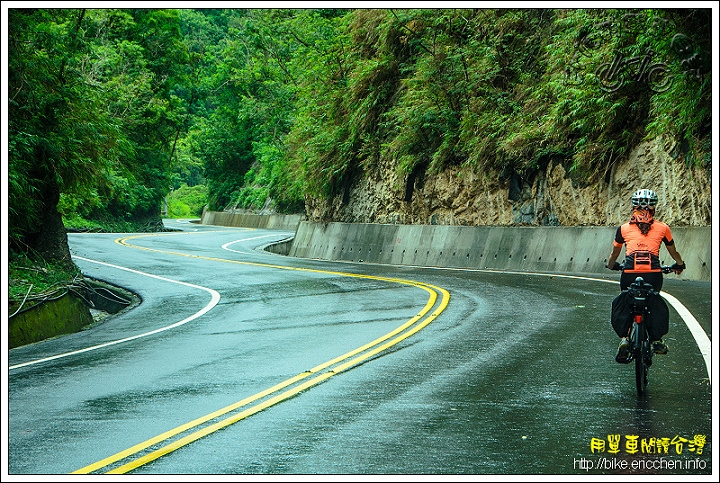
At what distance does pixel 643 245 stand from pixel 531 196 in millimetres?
16780

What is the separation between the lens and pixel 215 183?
78938 millimetres

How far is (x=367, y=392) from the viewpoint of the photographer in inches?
334

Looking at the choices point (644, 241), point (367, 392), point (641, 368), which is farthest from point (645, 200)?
point (367, 392)

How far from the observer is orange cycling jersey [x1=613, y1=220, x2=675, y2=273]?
9.06 m

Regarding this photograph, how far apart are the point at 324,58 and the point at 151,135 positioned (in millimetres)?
25021

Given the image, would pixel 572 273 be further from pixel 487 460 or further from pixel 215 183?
pixel 215 183

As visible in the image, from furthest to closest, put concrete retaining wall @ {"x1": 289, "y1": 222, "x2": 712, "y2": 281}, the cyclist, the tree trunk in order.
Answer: the tree trunk < concrete retaining wall @ {"x1": 289, "y1": 222, "x2": 712, "y2": 281} < the cyclist

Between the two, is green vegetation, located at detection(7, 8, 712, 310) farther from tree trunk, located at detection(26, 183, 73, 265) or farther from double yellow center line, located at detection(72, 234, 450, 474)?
double yellow center line, located at detection(72, 234, 450, 474)

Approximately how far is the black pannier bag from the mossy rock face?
934 cm

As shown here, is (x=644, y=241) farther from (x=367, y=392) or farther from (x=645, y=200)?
(x=367, y=392)

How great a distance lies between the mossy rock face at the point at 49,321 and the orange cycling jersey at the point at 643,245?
947cm

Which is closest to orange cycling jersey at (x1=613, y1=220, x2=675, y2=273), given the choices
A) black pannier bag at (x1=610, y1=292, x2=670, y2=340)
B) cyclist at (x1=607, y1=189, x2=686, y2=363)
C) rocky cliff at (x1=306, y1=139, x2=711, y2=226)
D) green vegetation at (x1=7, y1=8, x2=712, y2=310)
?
cyclist at (x1=607, y1=189, x2=686, y2=363)

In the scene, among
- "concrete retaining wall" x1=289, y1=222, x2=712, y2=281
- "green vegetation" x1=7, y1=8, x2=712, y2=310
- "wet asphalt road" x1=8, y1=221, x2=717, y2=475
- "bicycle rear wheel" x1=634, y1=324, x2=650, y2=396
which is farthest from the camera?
"concrete retaining wall" x1=289, y1=222, x2=712, y2=281

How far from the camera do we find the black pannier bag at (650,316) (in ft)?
28.4
